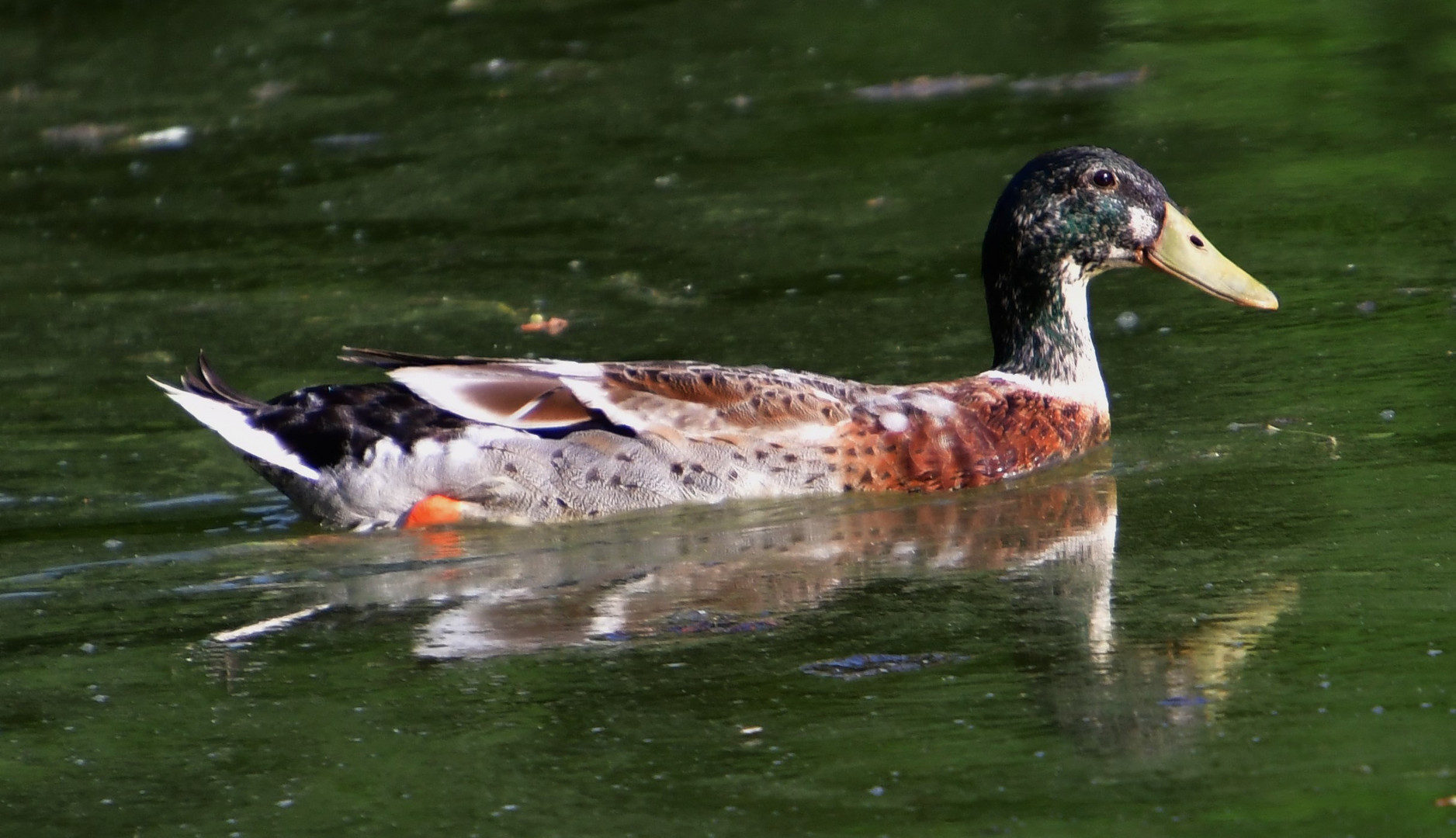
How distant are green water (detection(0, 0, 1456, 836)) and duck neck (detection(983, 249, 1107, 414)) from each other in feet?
0.97

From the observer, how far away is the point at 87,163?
13.3 metres

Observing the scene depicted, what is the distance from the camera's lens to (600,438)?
6840 mm

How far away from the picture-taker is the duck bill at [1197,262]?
7.65 metres

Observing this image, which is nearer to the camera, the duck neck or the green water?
the green water

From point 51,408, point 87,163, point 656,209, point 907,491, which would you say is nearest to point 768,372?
point 907,491

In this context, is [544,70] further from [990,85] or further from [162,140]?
[990,85]

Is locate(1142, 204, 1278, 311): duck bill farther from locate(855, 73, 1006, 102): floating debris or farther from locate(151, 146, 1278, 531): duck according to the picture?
locate(855, 73, 1006, 102): floating debris

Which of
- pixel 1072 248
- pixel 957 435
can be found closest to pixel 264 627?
pixel 957 435

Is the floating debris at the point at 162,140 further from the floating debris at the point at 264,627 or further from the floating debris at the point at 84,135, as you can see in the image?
the floating debris at the point at 264,627

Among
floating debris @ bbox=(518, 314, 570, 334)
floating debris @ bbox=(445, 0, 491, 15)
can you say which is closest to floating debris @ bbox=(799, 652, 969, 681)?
Answer: floating debris @ bbox=(518, 314, 570, 334)

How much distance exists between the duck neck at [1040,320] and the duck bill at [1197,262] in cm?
31

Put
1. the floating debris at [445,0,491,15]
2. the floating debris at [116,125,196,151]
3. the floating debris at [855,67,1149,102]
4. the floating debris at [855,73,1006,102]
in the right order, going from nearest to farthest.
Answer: the floating debris at [855,67,1149,102]
the floating debris at [855,73,1006,102]
the floating debris at [116,125,196,151]
the floating debris at [445,0,491,15]

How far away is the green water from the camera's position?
4.37m

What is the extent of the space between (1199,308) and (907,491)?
94.9 inches
